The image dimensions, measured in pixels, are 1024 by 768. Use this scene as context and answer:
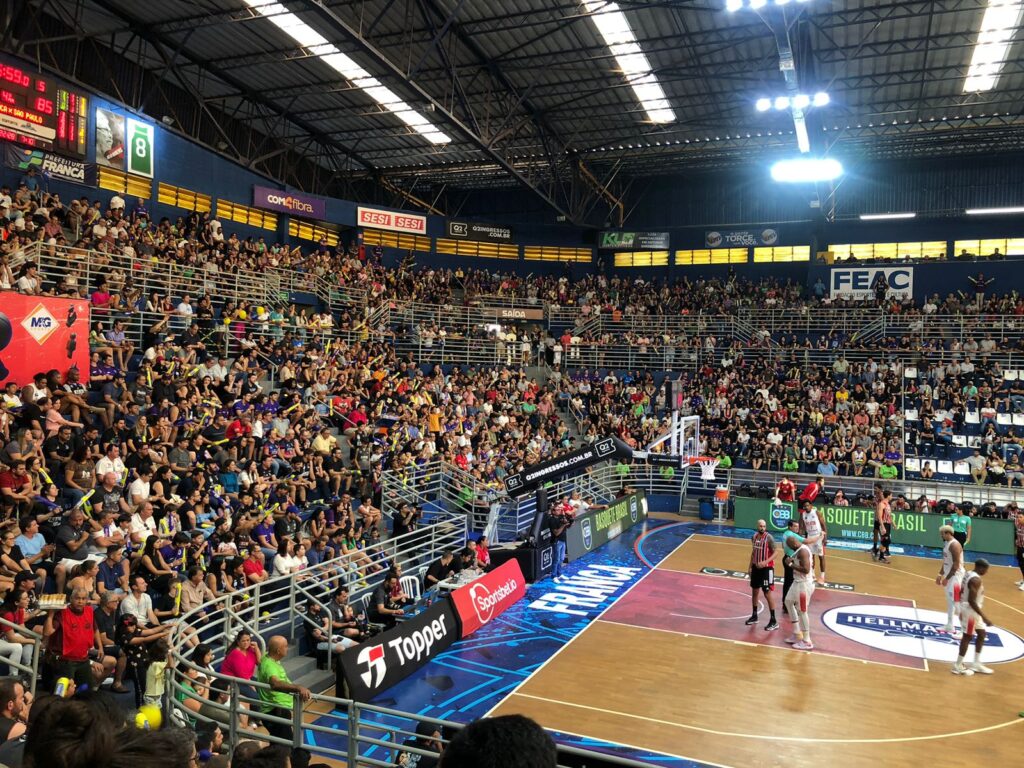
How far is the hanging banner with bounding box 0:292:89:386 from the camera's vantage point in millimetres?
15422

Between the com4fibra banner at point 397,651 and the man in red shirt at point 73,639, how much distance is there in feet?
10.3

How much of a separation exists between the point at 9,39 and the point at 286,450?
1629 centimetres

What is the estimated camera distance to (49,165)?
84.4 feet

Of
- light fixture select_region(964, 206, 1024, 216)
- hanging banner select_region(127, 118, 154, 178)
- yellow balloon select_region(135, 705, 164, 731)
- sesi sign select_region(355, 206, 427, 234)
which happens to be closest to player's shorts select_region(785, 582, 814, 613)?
yellow balloon select_region(135, 705, 164, 731)

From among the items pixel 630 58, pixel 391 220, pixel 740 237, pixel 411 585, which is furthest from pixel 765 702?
pixel 740 237

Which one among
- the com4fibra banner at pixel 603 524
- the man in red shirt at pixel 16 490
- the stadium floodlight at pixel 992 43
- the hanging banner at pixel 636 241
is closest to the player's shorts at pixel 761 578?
the com4fibra banner at pixel 603 524

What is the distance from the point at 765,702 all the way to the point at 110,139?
86.6 feet

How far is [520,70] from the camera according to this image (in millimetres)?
29672

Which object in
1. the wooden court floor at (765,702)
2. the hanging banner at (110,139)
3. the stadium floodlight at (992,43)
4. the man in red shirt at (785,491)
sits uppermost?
the stadium floodlight at (992,43)

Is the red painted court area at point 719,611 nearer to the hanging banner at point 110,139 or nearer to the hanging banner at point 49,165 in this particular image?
the hanging banner at point 49,165

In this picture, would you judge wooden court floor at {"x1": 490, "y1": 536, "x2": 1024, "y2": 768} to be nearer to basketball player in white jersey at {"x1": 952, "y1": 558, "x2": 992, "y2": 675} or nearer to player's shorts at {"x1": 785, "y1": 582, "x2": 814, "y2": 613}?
basketball player in white jersey at {"x1": 952, "y1": 558, "x2": 992, "y2": 675}

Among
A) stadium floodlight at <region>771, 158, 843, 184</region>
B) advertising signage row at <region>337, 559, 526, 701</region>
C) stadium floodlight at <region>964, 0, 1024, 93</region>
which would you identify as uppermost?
stadium floodlight at <region>964, 0, 1024, 93</region>

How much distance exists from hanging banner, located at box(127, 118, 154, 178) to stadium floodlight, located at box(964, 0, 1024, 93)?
27.4m

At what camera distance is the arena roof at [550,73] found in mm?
25047
